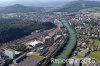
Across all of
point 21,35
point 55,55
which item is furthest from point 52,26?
point 55,55

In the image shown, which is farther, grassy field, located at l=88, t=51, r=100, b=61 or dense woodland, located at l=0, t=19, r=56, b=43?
dense woodland, located at l=0, t=19, r=56, b=43

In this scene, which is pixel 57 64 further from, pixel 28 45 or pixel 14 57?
pixel 28 45

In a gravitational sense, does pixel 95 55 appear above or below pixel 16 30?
below

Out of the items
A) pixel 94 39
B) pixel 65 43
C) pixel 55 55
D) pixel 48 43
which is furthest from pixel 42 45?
pixel 94 39

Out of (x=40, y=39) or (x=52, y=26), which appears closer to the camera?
(x=40, y=39)

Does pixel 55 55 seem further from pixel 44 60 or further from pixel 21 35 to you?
pixel 21 35

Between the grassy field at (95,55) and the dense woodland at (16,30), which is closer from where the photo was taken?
the grassy field at (95,55)

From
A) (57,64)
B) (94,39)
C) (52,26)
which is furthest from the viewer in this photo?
(52,26)

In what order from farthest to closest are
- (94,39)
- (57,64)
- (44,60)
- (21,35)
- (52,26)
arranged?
(52,26) < (21,35) < (94,39) < (44,60) < (57,64)

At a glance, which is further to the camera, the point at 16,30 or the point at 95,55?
the point at 16,30
